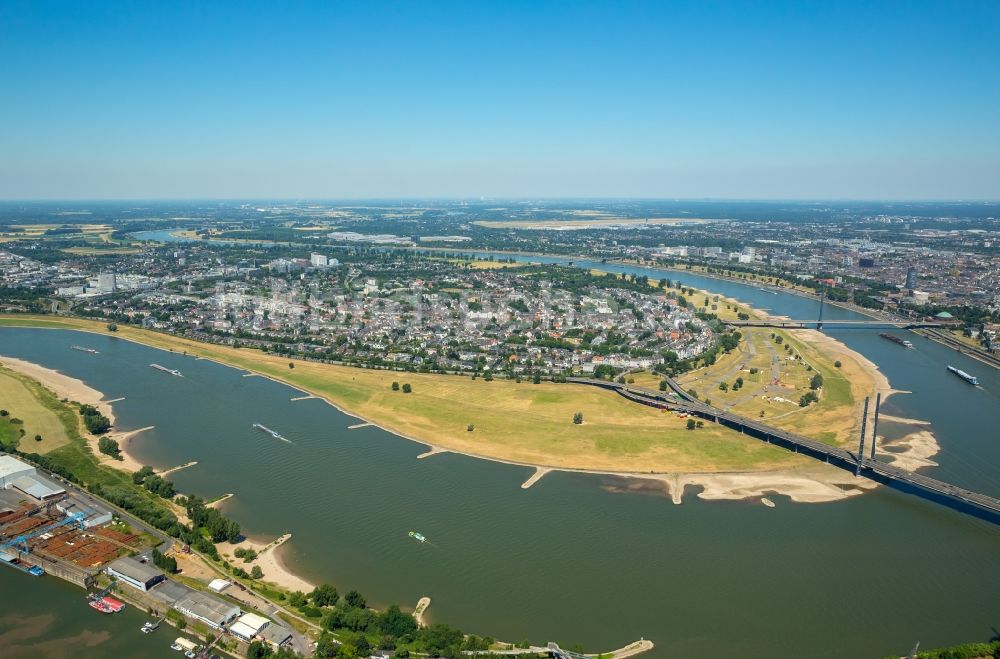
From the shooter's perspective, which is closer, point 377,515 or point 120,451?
point 377,515

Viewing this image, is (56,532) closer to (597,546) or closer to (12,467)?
(12,467)

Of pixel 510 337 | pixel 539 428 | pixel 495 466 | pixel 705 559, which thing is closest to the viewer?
pixel 705 559

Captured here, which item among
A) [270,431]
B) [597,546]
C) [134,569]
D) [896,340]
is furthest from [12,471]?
[896,340]

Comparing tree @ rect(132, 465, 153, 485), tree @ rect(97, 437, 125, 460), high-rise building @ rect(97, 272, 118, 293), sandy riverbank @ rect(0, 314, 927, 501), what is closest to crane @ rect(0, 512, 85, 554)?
tree @ rect(132, 465, 153, 485)

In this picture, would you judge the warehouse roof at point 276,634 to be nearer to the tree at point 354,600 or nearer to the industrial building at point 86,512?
the tree at point 354,600

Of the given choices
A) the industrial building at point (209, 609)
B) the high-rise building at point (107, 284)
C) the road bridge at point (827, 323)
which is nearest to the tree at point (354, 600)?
the industrial building at point (209, 609)

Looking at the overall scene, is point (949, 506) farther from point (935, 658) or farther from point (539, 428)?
point (539, 428)

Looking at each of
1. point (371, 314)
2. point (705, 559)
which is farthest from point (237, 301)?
point (705, 559)
